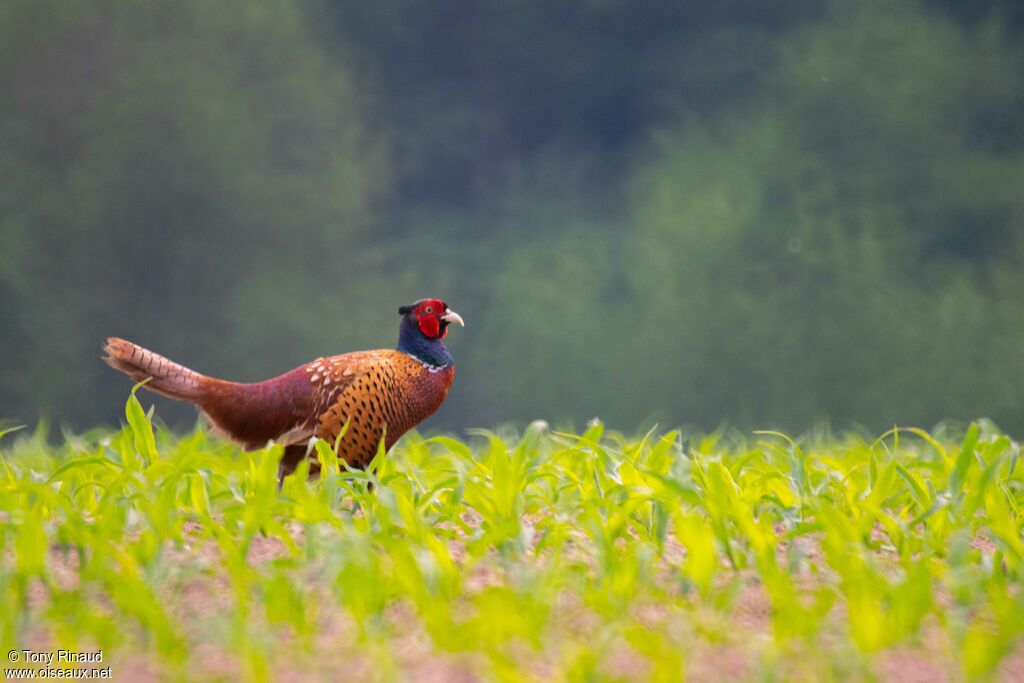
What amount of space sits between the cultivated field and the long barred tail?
0.95ft

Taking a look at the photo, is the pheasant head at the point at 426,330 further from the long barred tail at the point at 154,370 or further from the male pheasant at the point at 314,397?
the long barred tail at the point at 154,370

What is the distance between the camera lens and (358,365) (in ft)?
11.1

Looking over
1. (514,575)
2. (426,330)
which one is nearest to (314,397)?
(426,330)

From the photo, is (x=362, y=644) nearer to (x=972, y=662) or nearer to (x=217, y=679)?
(x=217, y=679)

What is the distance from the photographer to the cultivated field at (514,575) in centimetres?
178

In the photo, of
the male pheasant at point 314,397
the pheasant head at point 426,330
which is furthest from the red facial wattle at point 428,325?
the male pheasant at point 314,397

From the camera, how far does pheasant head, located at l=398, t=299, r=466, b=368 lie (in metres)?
3.60

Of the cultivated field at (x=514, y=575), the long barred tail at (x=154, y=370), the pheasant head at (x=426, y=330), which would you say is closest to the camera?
the cultivated field at (x=514, y=575)

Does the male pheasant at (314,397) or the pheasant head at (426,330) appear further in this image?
the pheasant head at (426,330)

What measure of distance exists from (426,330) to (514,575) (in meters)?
1.58

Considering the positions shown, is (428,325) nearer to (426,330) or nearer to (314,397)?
(426,330)

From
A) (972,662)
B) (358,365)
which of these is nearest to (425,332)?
(358,365)

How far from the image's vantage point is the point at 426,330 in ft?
11.9

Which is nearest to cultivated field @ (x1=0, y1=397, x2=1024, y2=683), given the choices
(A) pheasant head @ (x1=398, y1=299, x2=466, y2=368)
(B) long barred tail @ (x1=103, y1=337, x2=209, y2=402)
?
(B) long barred tail @ (x1=103, y1=337, x2=209, y2=402)
